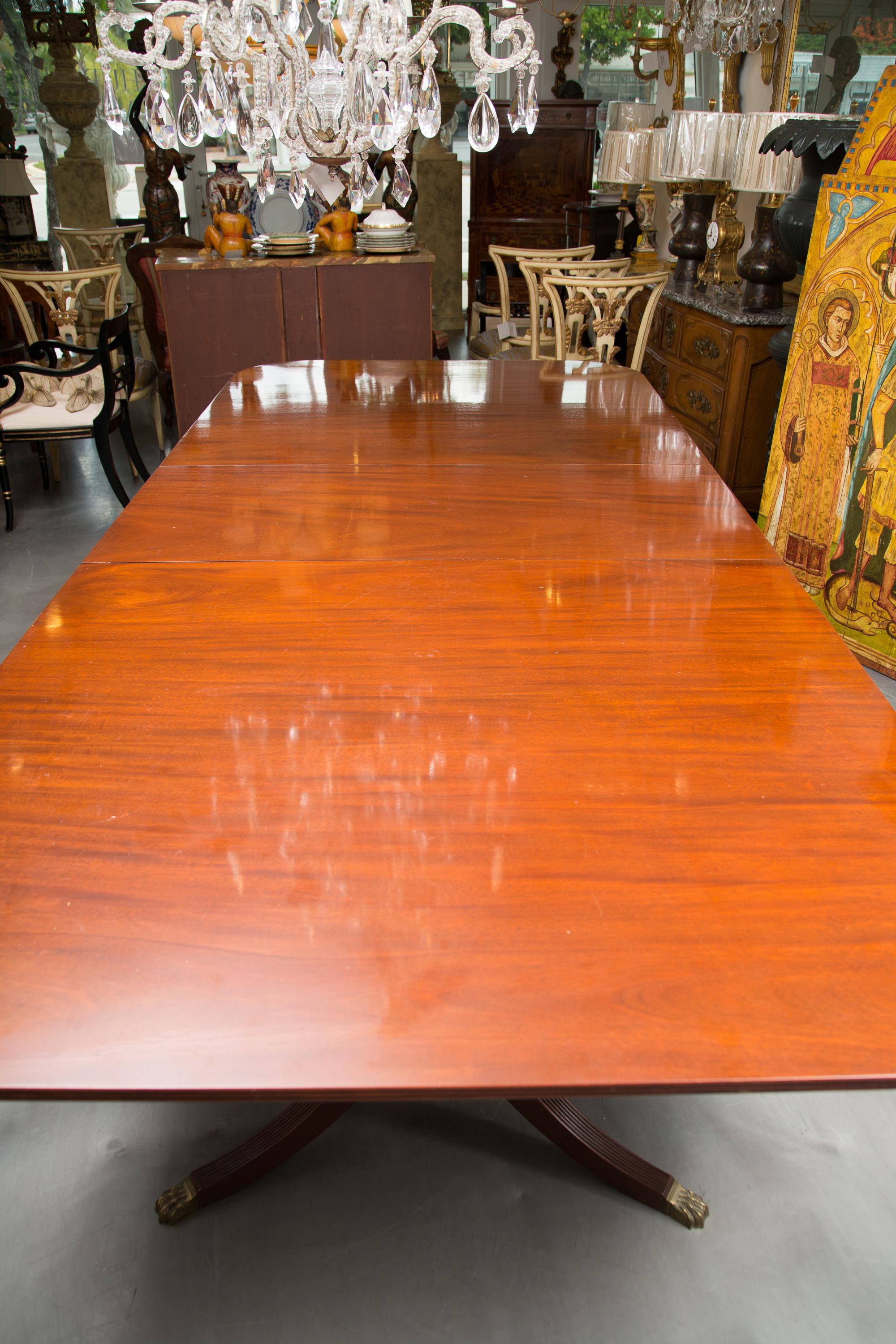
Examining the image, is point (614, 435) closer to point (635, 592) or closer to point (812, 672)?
point (635, 592)

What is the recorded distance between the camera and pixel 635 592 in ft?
4.67

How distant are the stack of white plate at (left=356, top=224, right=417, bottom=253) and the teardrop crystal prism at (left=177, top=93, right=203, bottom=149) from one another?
160 centimetres

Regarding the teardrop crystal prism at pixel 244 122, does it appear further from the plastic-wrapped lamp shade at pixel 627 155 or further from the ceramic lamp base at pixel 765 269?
the plastic-wrapped lamp shade at pixel 627 155

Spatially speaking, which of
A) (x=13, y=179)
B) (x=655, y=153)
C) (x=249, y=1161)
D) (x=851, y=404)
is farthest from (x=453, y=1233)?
(x=13, y=179)

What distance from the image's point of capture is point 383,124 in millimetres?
2598

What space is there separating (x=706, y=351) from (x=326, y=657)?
3.11 meters

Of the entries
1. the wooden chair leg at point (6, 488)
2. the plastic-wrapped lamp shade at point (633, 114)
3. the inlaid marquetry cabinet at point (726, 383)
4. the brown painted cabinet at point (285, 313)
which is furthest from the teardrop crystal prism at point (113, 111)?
the plastic-wrapped lamp shade at point (633, 114)

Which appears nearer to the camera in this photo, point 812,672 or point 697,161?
point 812,672

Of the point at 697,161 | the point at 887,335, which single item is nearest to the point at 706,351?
Answer: the point at 697,161

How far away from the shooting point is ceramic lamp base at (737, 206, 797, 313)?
355cm

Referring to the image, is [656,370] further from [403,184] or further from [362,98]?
[362,98]

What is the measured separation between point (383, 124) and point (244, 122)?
14.9 inches

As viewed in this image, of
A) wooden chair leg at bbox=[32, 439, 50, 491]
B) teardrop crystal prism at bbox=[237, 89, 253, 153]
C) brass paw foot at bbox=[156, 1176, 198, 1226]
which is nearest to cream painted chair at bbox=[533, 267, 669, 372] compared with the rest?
teardrop crystal prism at bbox=[237, 89, 253, 153]

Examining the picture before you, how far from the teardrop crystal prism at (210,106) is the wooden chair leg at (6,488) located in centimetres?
199
